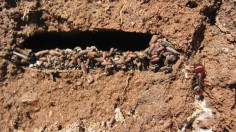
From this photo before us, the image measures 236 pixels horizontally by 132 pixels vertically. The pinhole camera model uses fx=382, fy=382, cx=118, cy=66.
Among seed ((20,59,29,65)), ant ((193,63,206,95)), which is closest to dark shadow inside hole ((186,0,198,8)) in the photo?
ant ((193,63,206,95))

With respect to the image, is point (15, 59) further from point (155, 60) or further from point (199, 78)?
point (199, 78)

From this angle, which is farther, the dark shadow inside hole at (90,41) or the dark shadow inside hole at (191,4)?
the dark shadow inside hole at (90,41)

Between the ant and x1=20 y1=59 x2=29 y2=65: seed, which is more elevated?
x1=20 y1=59 x2=29 y2=65: seed

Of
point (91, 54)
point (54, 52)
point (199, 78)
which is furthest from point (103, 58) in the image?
point (199, 78)

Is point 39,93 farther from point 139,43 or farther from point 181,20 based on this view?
point 181,20

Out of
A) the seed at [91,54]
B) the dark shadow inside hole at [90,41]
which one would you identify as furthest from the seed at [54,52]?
the seed at [91,54]

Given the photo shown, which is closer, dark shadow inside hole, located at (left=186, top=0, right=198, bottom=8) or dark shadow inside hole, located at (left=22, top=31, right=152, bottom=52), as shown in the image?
dark shadow inside hole, located at (left=186, top=0, right=198, bottom=8)

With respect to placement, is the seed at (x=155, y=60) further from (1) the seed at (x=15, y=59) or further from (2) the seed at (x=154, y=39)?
(1) the seed at (x=15, y=59)

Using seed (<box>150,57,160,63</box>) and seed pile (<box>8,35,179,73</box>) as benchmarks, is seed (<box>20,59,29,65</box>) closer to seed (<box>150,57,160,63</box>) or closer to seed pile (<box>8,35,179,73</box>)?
seed pile (<box>8,35,179,73</box>)
